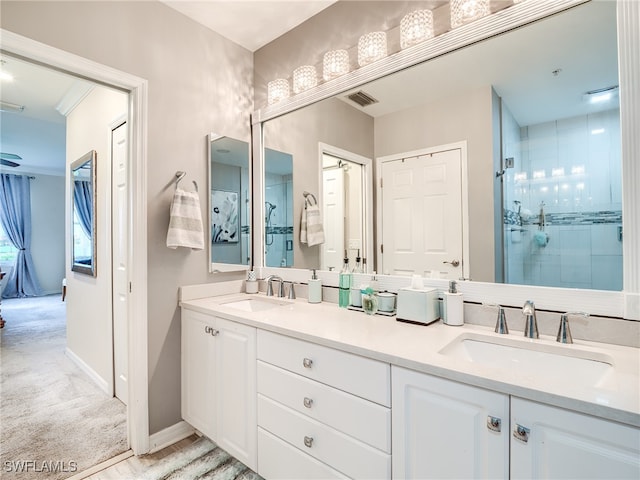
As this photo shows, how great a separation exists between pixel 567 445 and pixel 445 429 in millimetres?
290

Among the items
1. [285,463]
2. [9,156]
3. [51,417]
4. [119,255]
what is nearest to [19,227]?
[9,156]

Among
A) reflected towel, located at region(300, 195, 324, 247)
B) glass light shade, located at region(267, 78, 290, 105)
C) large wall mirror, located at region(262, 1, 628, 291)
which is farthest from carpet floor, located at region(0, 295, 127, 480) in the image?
glass light shade, located at region(267, 78, 290, 105)

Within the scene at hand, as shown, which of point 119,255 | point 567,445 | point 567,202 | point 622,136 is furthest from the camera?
point 119,255

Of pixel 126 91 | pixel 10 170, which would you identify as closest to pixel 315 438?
pixel 126 91

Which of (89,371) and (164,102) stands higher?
(164,102)

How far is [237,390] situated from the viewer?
5.20 feet

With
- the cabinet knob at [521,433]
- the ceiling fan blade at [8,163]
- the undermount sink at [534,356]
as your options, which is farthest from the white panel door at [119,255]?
the ceiling fan blade at [8,163]

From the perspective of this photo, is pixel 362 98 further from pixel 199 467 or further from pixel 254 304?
pixel 199 467

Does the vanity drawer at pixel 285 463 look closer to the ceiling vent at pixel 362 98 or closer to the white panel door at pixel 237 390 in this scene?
the white panel door at pixel 237 390

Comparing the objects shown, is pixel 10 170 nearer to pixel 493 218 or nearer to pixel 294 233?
pixel 294 233

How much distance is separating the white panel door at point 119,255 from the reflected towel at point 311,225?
4.32 feet

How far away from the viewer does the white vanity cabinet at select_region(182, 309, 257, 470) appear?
1532 mm

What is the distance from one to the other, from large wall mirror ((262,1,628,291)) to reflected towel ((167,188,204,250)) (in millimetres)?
Result: 814

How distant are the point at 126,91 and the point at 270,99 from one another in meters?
0.86
